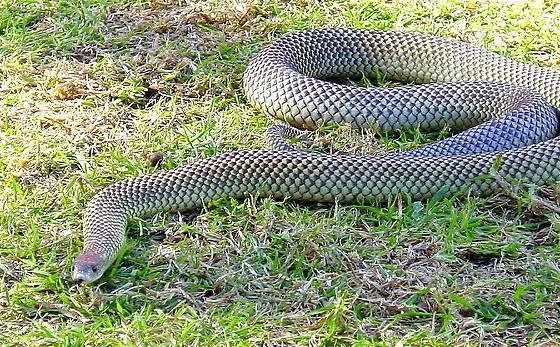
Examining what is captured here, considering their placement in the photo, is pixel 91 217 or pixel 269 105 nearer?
pixel 91 217

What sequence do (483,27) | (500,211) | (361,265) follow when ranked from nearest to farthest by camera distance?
(361,265)
(500,211)
(483,27)

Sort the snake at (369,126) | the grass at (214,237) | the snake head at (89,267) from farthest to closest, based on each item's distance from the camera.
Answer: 1. the snake at (369,126)
2. the snake head at (89,267)
3. the grass at (214,237)

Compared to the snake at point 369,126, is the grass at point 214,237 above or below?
below

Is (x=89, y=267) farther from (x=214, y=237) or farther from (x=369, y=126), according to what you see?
(x=369, y=126)

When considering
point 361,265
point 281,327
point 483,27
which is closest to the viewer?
point 281,327

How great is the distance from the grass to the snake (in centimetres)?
10

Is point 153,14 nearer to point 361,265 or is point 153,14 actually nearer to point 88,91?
point 88,91

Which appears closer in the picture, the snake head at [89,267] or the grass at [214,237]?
the grass at [214,237]

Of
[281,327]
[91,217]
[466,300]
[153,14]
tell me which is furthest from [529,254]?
[153,14]

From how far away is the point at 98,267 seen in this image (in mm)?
4602

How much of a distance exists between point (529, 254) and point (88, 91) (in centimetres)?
330

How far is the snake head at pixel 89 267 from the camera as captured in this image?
4535 millimetres

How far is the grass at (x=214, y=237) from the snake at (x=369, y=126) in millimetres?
99

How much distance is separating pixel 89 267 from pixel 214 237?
772 millimetres
